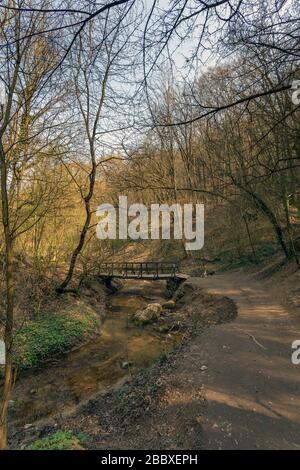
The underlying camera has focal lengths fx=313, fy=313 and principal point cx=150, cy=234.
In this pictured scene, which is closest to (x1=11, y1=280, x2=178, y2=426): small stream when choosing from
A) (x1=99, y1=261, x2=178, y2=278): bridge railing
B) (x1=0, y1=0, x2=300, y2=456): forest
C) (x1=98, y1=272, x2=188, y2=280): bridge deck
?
(x1=0, y1=0, x2=300, y2=456): forest

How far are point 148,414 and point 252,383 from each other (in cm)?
186

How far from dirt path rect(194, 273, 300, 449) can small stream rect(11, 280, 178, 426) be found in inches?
92.8

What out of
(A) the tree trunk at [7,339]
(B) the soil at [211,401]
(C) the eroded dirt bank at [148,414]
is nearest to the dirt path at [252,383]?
(B) the soil at [211,401]

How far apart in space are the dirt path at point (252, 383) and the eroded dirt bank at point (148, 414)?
24 cm

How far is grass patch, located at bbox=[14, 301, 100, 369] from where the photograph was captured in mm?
9430

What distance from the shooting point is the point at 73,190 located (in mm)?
12492

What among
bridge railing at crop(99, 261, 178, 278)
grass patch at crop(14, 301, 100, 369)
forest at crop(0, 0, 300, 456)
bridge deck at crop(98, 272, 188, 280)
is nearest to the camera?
forest at crop(0, 0, 300, 456)

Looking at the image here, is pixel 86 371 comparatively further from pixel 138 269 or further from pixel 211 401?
pixel 138 269

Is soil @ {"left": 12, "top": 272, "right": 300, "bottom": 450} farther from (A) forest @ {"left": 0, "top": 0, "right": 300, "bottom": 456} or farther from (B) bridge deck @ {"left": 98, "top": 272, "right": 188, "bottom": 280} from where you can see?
(B) bridge deck @ {"left": 98, "top": 272, "right": 188, "bottom": 280}

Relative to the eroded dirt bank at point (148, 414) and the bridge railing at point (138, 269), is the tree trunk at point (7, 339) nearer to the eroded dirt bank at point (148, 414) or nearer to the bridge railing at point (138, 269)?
the eroded dirt bank at point (148, 414)

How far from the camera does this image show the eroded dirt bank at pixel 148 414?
4449mm
